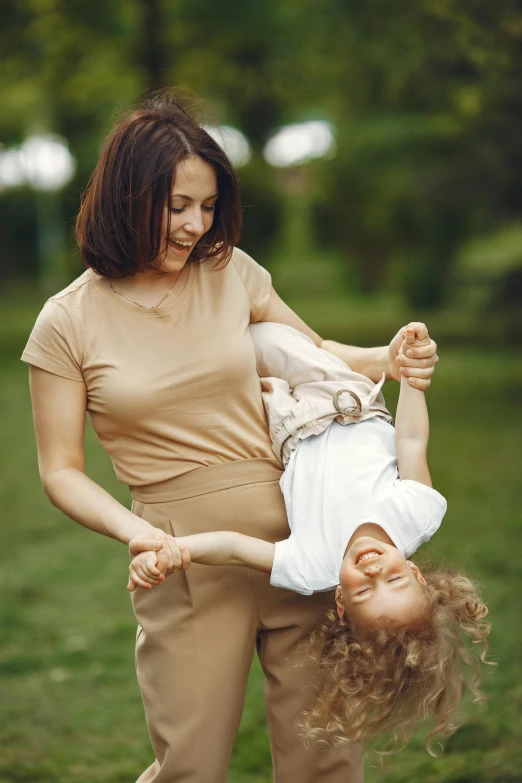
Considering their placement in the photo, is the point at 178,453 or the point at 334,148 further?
the point at 334,148

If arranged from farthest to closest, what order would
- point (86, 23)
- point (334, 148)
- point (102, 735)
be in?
point (334, 148) → point (86, 23) → point (102, 735)

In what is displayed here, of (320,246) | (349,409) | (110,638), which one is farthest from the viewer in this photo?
(320,246)

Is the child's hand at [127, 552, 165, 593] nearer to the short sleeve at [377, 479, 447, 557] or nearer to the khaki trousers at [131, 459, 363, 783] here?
the khaki trousers at [131, 459, 363, 783]

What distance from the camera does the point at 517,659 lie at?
5250mm

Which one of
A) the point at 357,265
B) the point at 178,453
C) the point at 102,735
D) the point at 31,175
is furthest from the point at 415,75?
the point at 31,175

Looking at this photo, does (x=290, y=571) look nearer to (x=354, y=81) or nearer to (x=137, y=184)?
(x=137, y=184)

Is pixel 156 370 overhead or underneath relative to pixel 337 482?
overhead

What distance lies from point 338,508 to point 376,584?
0.21m

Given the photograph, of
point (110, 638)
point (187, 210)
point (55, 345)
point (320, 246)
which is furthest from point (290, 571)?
point (320, 246)

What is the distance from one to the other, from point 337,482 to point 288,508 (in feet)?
0.51

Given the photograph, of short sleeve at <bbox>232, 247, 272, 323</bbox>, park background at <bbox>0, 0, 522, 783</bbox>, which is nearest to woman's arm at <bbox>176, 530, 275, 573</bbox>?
short sleeve at <bbox>232, 247, 272, 323</bbox>

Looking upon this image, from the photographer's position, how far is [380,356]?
2936 millimetres

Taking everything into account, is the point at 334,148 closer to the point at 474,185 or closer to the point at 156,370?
the point at 474,185

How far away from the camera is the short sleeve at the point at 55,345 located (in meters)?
2.61
